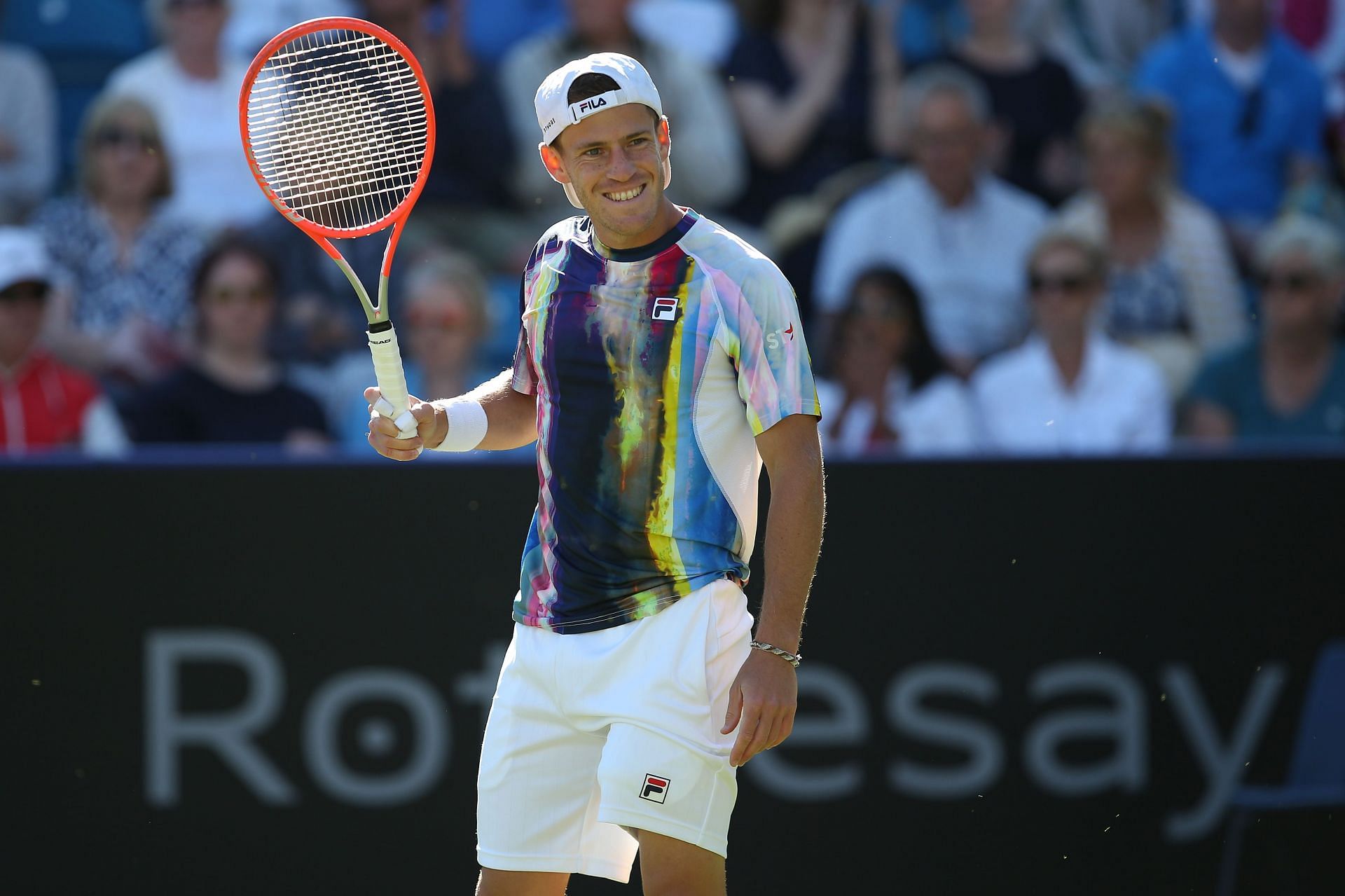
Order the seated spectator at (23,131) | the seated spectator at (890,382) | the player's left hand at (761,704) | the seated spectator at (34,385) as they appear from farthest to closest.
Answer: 1. the seated spectator at (23,131)
2. the seated spectator at (890,382)
3. the seated spectator at (34,385)
4. the player's left hand at (761,704)

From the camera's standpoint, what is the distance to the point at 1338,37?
26.2 feet

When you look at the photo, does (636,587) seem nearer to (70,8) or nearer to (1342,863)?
(1342,863)

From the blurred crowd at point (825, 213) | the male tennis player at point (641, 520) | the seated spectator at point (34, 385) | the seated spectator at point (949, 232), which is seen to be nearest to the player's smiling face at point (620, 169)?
the male tennis player at point (641, 520)

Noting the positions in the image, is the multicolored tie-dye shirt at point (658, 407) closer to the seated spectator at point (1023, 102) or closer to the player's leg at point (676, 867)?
the player's leg at point (676, 867)

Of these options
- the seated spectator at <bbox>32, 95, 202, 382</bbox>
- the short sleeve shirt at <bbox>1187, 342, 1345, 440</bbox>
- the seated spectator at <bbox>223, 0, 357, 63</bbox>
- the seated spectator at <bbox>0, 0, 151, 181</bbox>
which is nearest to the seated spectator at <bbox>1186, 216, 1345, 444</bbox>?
the short sleeve shirt at <bbox>1187, 342, 1345, 440</bbox>

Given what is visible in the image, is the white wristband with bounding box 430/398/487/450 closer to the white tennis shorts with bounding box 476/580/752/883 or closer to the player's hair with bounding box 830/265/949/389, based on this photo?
the white tennis shorts with bounding box 476/580/752/883

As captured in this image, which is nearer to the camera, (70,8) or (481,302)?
(481,302)

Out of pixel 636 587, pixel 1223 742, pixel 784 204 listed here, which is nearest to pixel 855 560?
pixel 1223 742

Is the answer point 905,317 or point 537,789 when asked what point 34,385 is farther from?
point 537,789

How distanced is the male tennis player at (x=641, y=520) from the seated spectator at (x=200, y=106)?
4.11 meters

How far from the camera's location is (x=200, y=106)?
7191mm

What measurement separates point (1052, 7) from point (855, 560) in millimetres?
3580

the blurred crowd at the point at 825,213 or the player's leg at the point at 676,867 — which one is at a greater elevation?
the blurred crowd at the point at 825,213

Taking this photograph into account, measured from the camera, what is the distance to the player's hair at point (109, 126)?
6.95 meters
